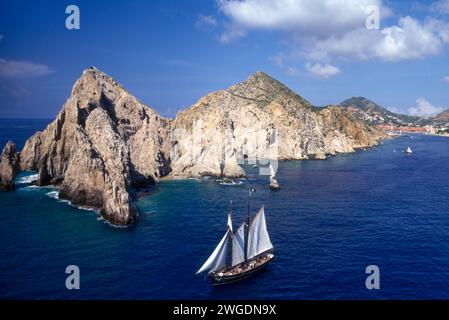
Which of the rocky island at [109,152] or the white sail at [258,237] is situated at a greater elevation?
the rocky island at [109,152]

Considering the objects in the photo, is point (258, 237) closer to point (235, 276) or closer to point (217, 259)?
point (235, 276)

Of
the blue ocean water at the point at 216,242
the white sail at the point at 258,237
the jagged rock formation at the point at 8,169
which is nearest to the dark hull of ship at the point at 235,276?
the blue ocean water at the point at 216,242

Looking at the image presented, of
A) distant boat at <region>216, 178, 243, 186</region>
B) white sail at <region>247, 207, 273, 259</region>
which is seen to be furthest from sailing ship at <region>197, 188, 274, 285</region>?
distant boat at <region>216, 178, 243, 186</region>

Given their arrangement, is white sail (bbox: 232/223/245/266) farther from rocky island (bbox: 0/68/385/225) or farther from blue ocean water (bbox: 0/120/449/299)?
rocky island (bbox: 0/68/385/225)

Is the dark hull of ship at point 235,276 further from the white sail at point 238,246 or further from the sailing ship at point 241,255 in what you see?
the white sail at point 238,246

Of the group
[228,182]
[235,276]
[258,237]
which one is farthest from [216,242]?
[228,182]

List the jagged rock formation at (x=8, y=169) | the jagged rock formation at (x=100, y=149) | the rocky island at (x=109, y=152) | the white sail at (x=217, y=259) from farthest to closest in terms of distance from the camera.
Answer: the jagged rock formation at (x=8, y=169)
the rocky island at (x=109, y=152)
the jagged rock formation at (x=100, y=149)
the white sail at (x=217, y=259)
